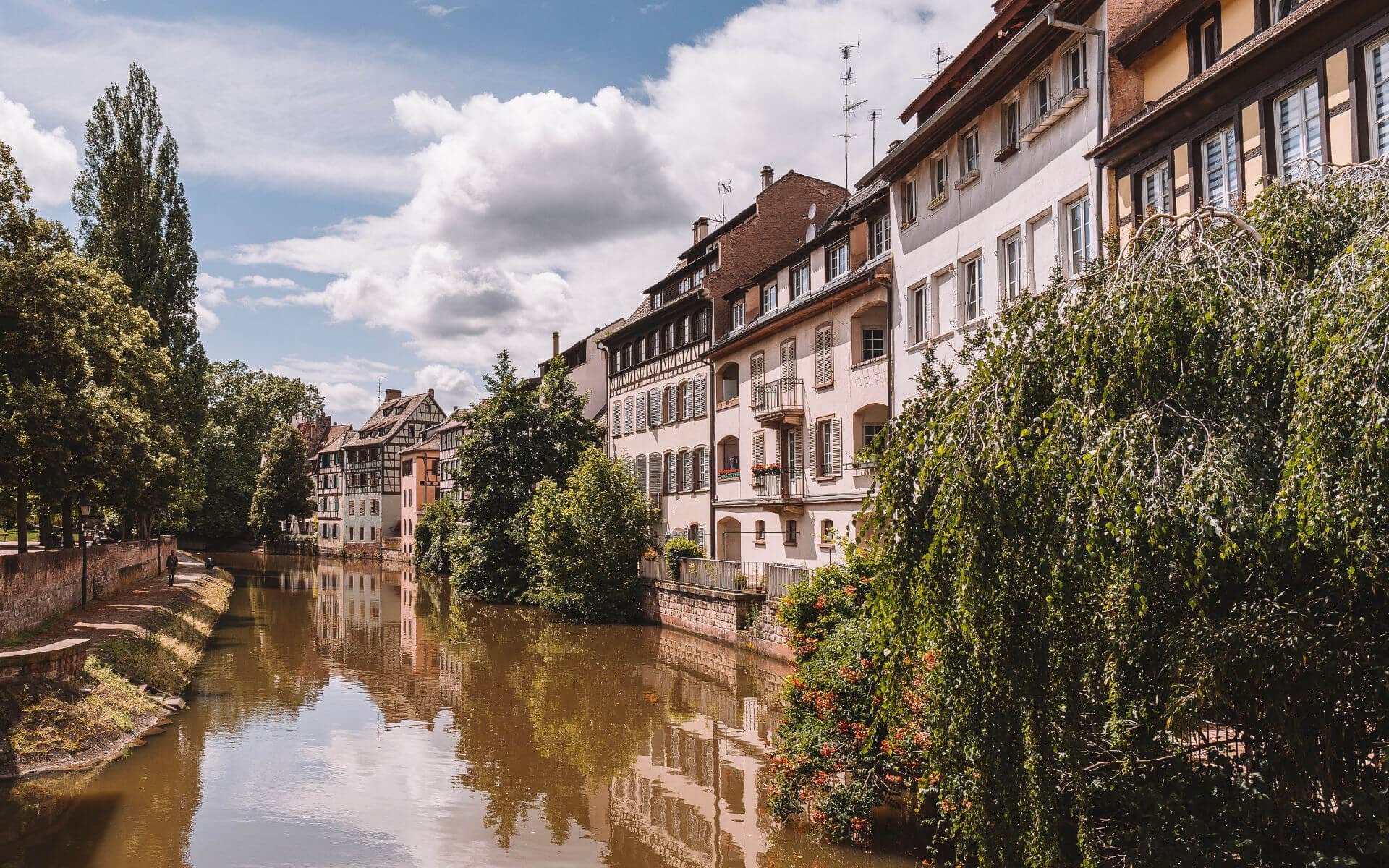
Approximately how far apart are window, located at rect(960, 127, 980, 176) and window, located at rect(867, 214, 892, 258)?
13.8 feet

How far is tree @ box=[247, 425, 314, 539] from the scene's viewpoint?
79.7 metres

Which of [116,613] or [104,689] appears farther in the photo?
[116,613]

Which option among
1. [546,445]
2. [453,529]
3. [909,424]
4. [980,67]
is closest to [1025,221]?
[980,67]

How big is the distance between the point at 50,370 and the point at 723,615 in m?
16.5

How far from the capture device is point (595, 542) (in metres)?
32.8

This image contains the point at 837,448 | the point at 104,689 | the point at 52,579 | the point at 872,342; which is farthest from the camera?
the point at 837,448

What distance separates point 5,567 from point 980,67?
20.6 metres

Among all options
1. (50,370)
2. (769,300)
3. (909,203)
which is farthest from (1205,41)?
(50,370)

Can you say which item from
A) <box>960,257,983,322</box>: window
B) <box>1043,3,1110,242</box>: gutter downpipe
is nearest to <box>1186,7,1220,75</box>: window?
<box>1043,3,1110,242</box>: gutter downpipe

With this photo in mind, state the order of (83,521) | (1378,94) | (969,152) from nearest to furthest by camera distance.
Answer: (1378,94) < (969,152) < (83,521)

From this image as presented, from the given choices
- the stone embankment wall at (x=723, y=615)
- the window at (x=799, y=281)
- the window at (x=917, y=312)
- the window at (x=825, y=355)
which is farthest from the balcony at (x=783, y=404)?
the window at (x=917, y=312)

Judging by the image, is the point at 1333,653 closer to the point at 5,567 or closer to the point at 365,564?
the point at 5,567

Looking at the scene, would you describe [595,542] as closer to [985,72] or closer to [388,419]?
[985,72]

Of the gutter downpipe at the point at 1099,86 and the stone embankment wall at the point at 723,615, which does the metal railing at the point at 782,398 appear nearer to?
the stone embankment wall at the point at 723,615
